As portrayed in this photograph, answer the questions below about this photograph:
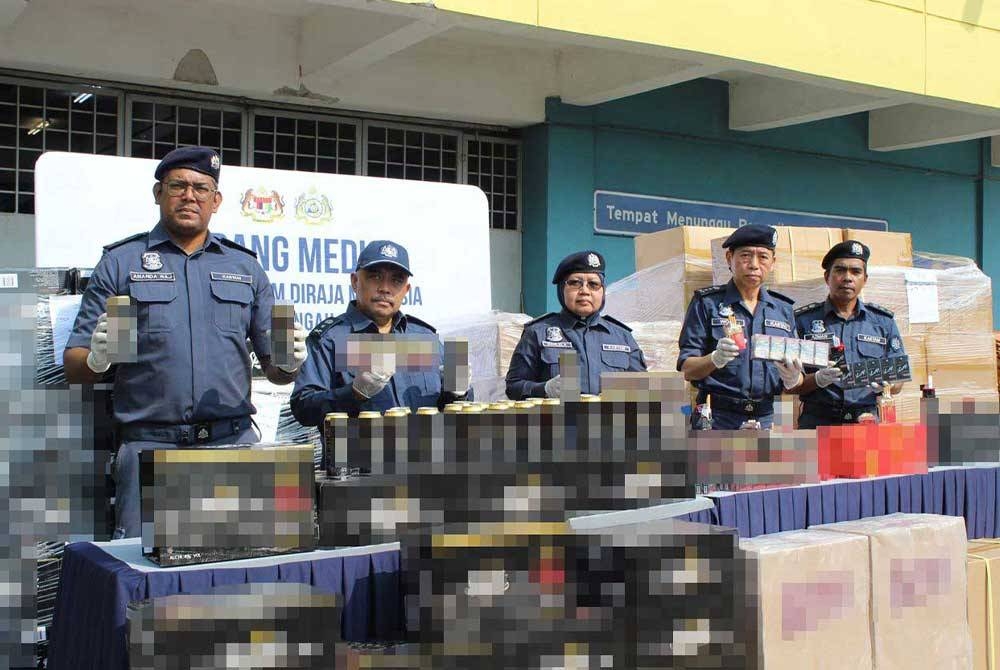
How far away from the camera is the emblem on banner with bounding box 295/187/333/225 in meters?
4.92

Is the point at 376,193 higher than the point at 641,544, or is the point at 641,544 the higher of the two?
the point at 376,193

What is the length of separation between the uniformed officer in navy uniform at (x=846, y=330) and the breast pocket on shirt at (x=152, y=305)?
301 cm

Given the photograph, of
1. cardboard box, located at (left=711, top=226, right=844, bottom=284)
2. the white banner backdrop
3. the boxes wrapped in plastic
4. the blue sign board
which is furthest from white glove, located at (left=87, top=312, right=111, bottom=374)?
the blue sign board

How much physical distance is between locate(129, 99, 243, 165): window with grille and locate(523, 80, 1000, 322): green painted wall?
2779 millimetres

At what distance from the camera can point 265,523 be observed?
2.20 meters

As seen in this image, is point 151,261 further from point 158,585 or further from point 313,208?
point 313,208

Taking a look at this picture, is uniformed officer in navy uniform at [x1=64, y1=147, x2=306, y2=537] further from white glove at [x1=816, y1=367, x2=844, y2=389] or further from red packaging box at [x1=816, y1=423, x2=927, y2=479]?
white glove at [x1=816, y1=367, x2=844, y2=389]

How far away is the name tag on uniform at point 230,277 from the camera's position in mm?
3250

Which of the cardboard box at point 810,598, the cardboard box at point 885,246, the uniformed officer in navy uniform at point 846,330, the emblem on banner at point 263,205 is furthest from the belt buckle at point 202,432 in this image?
the cardboard box at point 885,246

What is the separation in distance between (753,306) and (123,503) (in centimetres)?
285

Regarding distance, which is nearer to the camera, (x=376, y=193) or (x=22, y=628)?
(x=22, y=628)

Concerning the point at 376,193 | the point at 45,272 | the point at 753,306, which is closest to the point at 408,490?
the point at 45,272

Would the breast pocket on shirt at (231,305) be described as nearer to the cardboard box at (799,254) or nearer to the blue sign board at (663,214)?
the cardboard box at (799,254)

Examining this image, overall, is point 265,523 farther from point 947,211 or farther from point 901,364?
point 947,211
